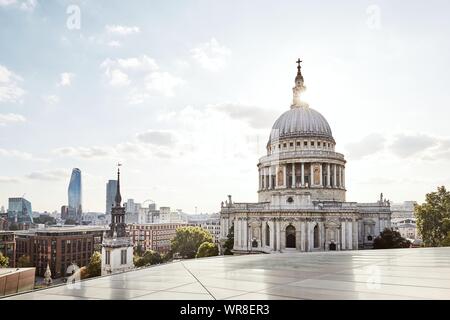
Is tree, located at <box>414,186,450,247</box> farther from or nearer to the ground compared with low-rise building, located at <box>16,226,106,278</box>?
farther from the ground

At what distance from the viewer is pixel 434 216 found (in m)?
58.9

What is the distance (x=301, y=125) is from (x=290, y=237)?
23704 millimetres

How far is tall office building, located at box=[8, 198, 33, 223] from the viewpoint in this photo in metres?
159

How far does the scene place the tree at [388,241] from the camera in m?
63.7

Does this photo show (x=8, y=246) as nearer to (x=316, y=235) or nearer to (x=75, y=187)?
(x=75, y=187)

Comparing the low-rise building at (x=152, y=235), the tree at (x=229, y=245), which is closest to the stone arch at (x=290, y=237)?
the tree at (x=229, y=245)

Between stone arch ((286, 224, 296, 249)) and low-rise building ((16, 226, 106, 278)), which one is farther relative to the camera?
low-rise building ((16, 226, 106, 278))

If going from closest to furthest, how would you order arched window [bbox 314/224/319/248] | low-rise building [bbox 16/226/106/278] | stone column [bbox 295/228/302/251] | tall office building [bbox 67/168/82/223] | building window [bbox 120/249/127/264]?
stone column [bbox 295/228/302/251]
arched window [bbox 314/224/319/248]
building window [bbox 120/249/127/264]
low-rise building [bbox 16/226/106/278]
tall office building [bbox 67/168/82/223]

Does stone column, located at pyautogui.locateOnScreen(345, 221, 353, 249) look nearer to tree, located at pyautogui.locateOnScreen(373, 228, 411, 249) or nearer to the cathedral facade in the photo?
the cathedral facade

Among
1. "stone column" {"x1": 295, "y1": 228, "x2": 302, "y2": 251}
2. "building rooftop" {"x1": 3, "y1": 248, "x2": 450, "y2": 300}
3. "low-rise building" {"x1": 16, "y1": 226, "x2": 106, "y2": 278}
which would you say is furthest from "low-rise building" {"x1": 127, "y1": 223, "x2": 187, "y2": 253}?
"building rooftop" {"x1": 3, "y1": 248, "x2": 450, "y2": 300}

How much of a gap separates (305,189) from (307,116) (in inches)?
646

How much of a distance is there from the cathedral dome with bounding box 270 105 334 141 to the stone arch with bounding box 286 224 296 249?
1995 centimetres

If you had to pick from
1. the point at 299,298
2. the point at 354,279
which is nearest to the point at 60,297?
the point at 299,298
